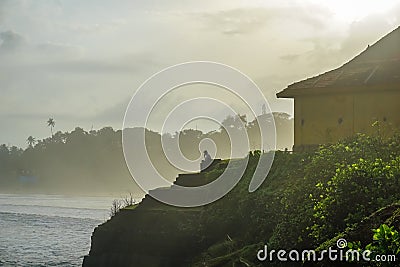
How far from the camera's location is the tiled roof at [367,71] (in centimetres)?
2402

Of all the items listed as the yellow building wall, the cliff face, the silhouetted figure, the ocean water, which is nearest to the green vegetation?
the cliff face

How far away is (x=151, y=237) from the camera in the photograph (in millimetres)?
21203

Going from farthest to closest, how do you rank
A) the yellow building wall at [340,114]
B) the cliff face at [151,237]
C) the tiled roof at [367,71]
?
the tiled roof at [367,71] < the yellow building wall at [340,114] < the cliff face at [151,237]

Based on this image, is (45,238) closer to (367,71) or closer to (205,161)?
(205,161)

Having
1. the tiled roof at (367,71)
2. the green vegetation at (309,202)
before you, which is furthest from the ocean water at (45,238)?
the green vegetation at (309,202)

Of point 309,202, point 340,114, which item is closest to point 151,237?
point 309,202

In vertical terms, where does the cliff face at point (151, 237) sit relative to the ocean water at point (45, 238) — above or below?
above

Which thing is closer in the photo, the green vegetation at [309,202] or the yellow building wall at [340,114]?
the green vegetation at [309,202]

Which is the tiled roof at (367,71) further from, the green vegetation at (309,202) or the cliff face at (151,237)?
the cliff face at (151,237)

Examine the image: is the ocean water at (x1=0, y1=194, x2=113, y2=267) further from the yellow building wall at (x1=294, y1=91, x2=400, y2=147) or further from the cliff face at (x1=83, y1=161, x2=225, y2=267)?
the yellow building wall at (x1=294, y1=91, x2=400, y2=147)

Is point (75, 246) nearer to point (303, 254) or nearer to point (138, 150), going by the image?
point (138, 150)

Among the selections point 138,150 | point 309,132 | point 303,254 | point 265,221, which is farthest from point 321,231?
point 138,150

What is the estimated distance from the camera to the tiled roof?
24016mm

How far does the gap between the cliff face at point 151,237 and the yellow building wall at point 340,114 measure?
4787 millimetres
